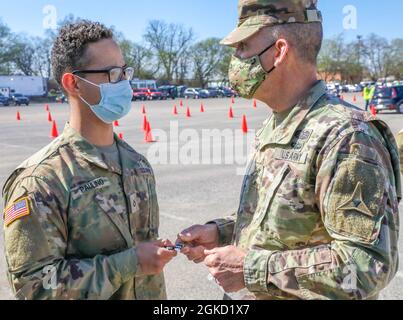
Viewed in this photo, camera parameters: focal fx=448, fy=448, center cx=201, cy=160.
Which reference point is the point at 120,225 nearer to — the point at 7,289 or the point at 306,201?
the point at 306,201

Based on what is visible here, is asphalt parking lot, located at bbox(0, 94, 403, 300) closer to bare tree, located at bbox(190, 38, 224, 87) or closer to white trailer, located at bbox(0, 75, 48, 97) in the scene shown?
white trailer, located at bbox(0, 75, 48, 97)

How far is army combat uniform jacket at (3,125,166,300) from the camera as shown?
1779 mm

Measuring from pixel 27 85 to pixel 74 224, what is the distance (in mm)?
61839

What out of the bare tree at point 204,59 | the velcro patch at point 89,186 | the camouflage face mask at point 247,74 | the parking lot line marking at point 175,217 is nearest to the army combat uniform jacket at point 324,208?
the camouflage face mask at point 247,74

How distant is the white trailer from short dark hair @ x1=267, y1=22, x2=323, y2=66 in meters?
59.3

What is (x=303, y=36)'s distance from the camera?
192 centimetres

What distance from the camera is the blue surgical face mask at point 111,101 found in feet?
7.47

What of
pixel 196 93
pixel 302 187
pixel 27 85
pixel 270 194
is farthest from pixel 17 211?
Answer: pixel 196 93

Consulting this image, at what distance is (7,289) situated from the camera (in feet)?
13.0

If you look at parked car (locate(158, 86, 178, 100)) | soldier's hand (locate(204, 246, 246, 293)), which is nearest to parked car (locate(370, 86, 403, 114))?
soldier's hand (locate(204, 246, 246, 293))

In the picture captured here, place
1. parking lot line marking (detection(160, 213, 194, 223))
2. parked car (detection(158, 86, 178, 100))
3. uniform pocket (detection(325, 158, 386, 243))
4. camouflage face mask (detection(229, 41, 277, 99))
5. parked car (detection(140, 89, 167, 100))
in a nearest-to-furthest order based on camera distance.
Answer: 1. uniform pocket (detection(325, 158, 386, 243))
2. camouflage face mask (detection(229, 41, 277, 99))
3. parking lot line marking (detection(160, 213, 194, 223))
4. parked car (detection(140, 89, 167, 100))
5. parked car (detection(158, 86, 178, 100))

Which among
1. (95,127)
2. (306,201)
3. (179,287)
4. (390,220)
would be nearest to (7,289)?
(179,287)

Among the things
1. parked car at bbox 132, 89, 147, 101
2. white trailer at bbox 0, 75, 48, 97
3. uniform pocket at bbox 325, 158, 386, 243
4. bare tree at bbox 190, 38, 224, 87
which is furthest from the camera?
bare tree at bbox 190, 38, 224, 87

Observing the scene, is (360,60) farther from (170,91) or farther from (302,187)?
(302,187)
